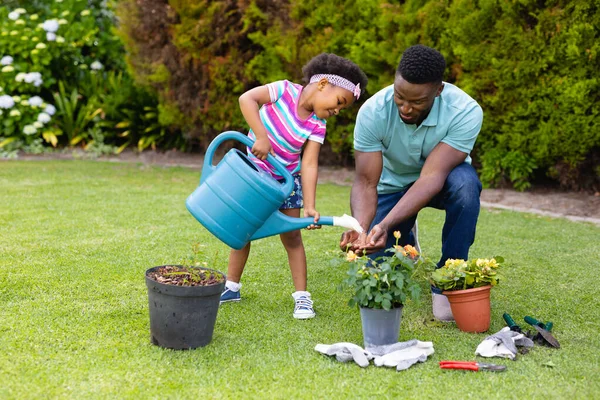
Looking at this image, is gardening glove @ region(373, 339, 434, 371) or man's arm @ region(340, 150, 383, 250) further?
man's arm @ region(340, 150, 383, 250)

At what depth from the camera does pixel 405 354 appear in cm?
254

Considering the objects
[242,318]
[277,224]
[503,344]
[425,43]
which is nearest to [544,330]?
[503,344]

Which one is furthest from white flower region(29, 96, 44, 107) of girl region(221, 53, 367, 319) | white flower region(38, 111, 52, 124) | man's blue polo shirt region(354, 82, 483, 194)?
man's blue polo shirt region(354, 82, 483, 194)

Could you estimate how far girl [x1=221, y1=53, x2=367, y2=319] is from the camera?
310 cm

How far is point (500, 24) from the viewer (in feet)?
19.0

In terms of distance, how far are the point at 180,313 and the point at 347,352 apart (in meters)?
0.64

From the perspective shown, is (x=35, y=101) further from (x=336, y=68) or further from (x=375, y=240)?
(x=375, y=240)

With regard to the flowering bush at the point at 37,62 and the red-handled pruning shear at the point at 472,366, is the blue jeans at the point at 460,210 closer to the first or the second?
the red-handled pruning shear at the point at 472,366

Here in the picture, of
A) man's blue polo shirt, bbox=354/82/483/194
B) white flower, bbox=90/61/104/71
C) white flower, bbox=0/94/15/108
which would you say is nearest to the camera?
man's blue polo shirt, bbox=354/82/483/194

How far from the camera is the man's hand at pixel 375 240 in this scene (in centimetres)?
289

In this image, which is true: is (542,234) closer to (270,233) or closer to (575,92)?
(575,92)

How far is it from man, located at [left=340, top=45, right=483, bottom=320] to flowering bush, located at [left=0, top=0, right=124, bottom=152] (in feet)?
20.6

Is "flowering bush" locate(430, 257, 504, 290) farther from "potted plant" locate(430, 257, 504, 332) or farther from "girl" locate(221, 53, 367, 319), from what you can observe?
"girl" locate(221, 53, 367, 319)

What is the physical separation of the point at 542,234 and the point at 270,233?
2.73m
